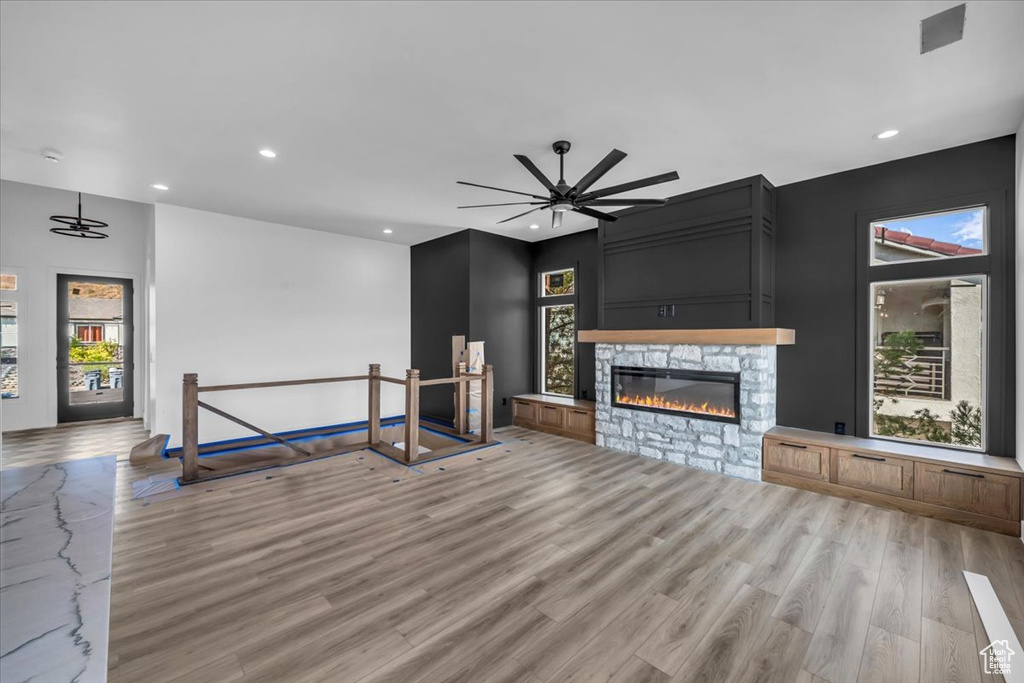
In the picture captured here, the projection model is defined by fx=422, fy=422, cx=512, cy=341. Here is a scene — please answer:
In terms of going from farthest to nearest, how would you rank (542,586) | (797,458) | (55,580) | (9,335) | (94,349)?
(94,349) < (9,335) < (797,458) < (542,586) < (55,580)

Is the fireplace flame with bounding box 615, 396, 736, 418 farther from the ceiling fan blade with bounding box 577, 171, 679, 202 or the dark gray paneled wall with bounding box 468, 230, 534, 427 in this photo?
the ceiling fan blade with bounding box 577, 171, 679, 202

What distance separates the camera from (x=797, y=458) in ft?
13.5

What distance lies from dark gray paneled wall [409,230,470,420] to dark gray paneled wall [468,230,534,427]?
0.59ft

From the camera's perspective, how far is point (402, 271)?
7.62 m

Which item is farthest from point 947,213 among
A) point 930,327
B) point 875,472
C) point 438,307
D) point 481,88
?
point 438,307

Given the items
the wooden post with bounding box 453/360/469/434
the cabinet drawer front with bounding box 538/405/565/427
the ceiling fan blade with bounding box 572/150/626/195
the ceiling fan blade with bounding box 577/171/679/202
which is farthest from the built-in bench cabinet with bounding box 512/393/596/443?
the ceiling fan blade with bounding box 572/150/626/195

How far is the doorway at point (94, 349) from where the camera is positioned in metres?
6.56

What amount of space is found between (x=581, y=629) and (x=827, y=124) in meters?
3.97

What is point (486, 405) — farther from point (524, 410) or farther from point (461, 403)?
point (524, 410)

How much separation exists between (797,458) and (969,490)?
1.14 metres

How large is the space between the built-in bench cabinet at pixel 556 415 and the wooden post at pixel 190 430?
4.19m

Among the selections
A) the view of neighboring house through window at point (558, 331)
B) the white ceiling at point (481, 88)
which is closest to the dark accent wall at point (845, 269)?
the white ceiling at point (481, 88)

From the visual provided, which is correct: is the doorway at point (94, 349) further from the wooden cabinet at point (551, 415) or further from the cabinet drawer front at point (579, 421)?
the cabinet drawer front at point (579, 421)

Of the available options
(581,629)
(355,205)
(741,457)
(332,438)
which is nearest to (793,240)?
(741,457)
